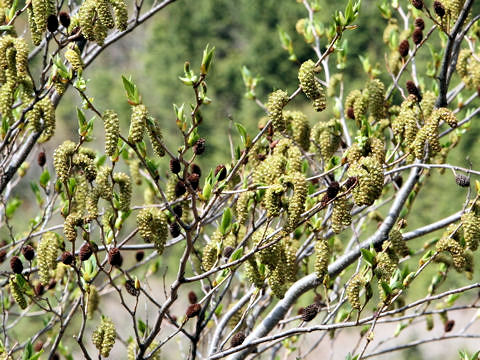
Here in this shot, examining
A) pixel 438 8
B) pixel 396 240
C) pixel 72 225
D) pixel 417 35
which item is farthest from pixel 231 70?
pixel 72 225

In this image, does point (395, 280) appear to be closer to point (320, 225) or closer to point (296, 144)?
point (320, 225)

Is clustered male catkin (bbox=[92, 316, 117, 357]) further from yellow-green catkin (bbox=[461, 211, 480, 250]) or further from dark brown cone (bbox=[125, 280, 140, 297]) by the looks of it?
yellow-green catkin (bbox=[461, 211, 480, 250])

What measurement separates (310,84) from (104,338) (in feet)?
4.16

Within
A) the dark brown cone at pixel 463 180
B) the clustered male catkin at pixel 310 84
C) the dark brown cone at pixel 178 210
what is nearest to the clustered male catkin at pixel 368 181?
the clustered male catkin at pixel 310 84

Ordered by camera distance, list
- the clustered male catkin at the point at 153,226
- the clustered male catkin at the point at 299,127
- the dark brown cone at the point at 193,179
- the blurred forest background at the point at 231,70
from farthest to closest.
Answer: the blurred forest background at the point at 231,70, the clustered male catkin at the point at 299,127, the clustered male catkin at the point at 153,226, the dark brown cone at the point at 193,179

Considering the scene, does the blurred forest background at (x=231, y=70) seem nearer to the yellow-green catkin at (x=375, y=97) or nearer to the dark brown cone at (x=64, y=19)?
the yellow-green catkin at (x=375, y=97)

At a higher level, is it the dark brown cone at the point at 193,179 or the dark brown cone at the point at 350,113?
the dark brown cone at the point at 350,113

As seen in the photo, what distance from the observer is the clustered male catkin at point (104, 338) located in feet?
7.76

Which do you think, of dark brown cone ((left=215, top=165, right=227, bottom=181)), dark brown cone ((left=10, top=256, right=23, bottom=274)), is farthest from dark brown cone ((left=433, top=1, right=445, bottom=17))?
dark brown cone ((left=10, top=256, right=23, bottom=274))

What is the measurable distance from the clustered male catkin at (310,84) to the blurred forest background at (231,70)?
1736 cm

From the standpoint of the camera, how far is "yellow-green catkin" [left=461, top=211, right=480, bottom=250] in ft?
7.83

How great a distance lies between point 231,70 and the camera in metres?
27.5

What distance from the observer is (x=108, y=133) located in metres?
2.10

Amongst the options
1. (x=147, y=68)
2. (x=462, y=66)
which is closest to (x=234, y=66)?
(x=147, y=68)
